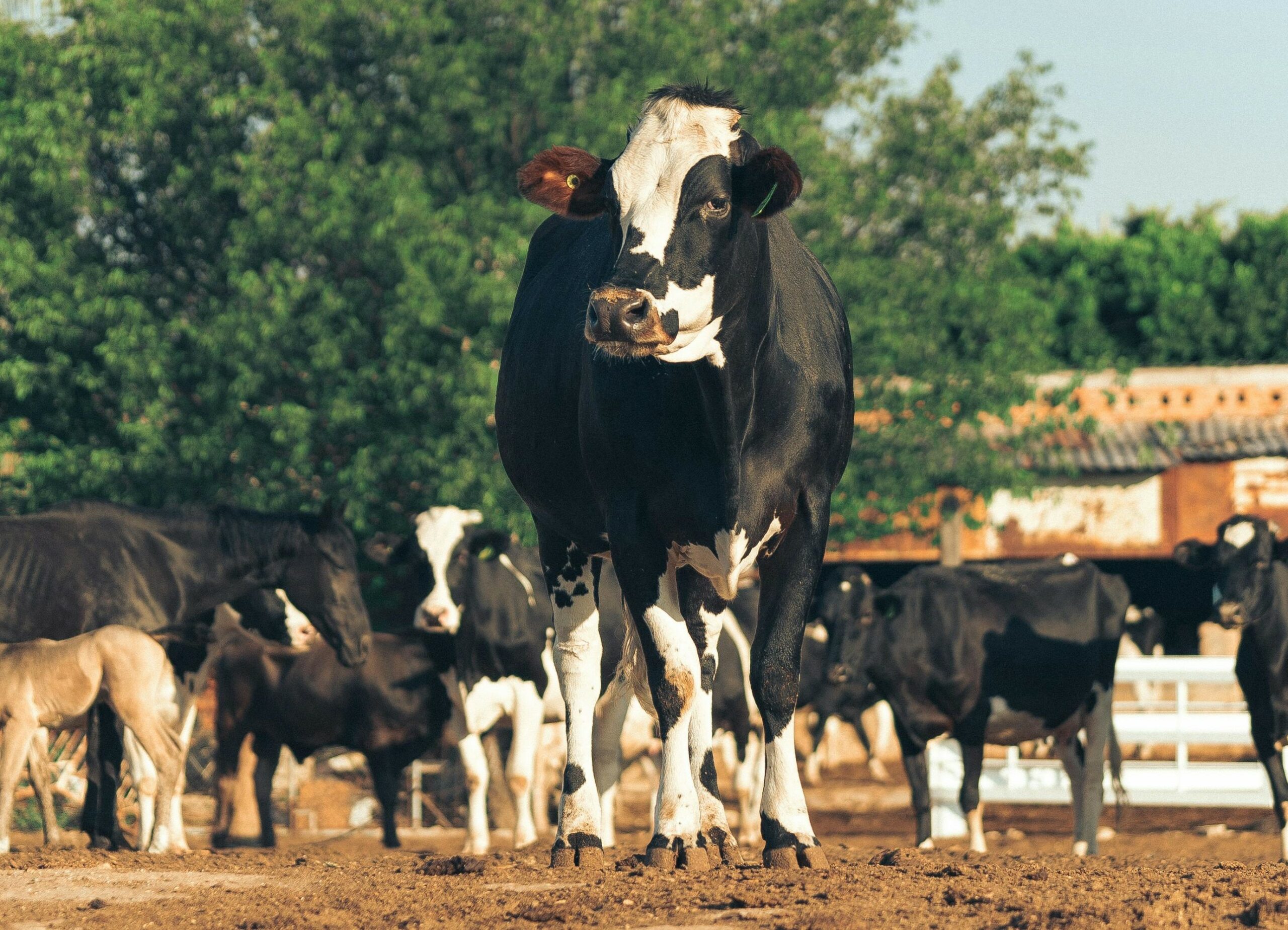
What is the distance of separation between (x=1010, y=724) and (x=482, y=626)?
3.99 meters

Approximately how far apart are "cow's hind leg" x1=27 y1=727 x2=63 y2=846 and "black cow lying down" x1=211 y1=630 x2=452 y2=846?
360cm

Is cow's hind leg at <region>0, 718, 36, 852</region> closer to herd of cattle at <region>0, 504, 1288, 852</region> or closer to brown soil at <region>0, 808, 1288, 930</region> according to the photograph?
herd of cattle at <region>0, 504, 1288, 852</region>

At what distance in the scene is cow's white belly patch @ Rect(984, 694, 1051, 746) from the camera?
1315 centimetres

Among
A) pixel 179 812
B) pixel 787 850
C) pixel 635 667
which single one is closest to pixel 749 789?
pixel 179 812

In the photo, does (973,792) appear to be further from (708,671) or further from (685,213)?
(685,213)

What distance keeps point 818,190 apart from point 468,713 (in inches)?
342

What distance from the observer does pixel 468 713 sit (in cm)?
1379

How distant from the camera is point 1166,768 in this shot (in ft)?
54.6

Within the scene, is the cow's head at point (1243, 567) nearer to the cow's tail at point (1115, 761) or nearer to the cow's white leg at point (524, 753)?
the cow's tail at point (1115, 761)

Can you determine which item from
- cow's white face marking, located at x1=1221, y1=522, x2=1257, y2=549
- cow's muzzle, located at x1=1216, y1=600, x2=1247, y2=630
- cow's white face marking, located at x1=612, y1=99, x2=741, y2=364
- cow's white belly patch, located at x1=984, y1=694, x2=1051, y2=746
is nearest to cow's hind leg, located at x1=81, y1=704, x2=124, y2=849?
cow's white face marking, located at x1=612, y1=99, x2=741, y2=364

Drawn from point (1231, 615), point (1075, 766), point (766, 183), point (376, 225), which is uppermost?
point (376, 225)

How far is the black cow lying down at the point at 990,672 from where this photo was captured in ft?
43.1

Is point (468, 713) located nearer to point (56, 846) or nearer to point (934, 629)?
point (934, 629)

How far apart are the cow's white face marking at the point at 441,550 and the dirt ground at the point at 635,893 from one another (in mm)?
6201
